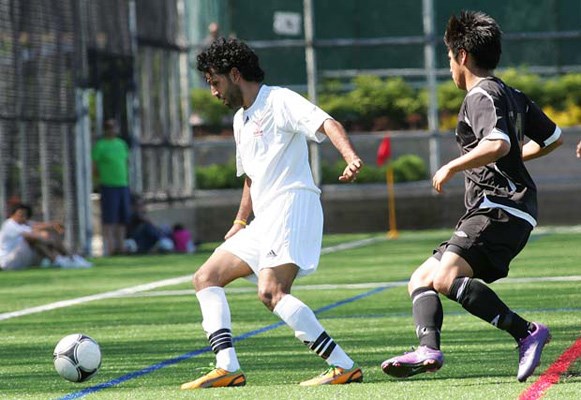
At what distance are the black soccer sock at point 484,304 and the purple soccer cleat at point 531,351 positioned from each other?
4cm

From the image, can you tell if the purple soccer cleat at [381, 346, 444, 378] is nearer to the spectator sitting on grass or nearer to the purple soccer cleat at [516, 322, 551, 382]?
the purple soccer cleat at [516, 322, 551, 382]

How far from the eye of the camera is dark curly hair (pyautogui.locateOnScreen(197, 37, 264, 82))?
8078 millimetres

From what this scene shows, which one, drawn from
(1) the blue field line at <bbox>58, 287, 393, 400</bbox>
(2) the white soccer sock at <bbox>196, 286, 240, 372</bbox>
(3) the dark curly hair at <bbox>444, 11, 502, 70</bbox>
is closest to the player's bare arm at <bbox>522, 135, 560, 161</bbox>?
(3) the dark curly hair at <bbox>444, 11, 502, 70</bbox>

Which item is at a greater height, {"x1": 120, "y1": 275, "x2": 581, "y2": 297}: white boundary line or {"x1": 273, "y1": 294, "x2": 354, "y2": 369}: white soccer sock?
{"x1": 273, "y1": 294, "x2": 354, "y2": 369}: white soccer sock

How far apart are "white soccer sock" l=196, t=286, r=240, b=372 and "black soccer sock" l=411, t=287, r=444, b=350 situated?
1005 mm

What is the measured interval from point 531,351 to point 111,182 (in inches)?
680

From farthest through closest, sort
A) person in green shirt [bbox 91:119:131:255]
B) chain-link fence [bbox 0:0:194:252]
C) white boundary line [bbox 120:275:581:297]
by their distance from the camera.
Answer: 1. person in green shirt [bbox 91:119:131:255]
2. chain-link fence [bbox 0:0:194:252]
3. white boundary line [bbox 120:275:581:297]

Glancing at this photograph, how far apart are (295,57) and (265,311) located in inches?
717

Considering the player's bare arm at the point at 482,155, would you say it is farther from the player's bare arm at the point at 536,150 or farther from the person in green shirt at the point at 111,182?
the person in green shirt at the point at 111,182

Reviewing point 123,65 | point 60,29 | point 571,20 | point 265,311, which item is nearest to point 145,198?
point 123,65

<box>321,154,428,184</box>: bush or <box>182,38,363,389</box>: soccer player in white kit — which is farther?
<box>321,154,428,184</box>: bush

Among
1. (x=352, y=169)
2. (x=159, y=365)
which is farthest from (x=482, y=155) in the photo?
(x=159, y=365)

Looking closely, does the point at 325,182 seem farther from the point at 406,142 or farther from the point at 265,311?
the point at 265,311

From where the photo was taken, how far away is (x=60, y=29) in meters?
23.9
